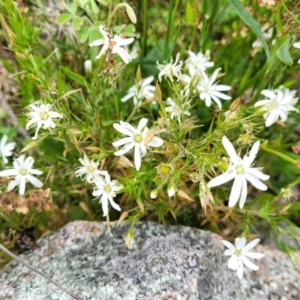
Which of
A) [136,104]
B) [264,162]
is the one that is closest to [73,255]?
[136,104]

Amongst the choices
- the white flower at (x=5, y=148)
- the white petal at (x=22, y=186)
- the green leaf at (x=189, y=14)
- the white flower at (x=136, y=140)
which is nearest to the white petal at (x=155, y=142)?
the white flower at (x=136, y=140)

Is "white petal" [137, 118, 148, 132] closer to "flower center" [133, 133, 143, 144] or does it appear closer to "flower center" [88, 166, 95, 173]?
"flower center" [133, 133, 143, 144]

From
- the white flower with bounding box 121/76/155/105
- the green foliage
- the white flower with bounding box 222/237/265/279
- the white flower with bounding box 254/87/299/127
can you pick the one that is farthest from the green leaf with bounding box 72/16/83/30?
the white flower with bounding box 222/237/265/279

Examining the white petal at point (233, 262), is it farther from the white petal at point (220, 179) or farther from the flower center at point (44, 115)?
the flower center at point (44, 115)

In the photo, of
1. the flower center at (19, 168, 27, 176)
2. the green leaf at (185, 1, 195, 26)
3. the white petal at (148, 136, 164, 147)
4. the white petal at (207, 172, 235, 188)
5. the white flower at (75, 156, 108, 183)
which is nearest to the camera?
the white petal at (207, 172, 235, 188)

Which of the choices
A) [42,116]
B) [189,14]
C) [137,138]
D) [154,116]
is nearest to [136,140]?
[137,138]

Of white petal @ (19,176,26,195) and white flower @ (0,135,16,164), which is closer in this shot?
white petal @ (19,176,26,195)

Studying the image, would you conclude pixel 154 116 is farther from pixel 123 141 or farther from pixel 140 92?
pixel 123 141
